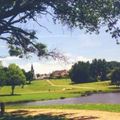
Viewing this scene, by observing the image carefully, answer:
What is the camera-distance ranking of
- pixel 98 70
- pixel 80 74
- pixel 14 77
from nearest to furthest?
pixel 14 77 → pixel 80 74 → pixel 98 70

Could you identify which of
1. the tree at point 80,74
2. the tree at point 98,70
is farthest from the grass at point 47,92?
the tree at point 98,70

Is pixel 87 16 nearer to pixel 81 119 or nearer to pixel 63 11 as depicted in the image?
pixel 63 11

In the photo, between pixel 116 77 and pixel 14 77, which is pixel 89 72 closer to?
pixel 116 77

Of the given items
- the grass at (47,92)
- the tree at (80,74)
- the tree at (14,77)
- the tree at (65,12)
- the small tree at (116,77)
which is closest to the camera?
the tree at (65,12)

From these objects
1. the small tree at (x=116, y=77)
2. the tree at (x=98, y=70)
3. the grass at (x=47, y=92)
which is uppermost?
the tree at (x=98, y=70)

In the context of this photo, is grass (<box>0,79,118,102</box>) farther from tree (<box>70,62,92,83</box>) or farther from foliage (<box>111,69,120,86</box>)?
tree (<box>70,62,92,83</box>)

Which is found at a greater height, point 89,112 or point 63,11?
point 63,11

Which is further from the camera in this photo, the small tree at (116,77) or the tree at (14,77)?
the small tree at (116,77)

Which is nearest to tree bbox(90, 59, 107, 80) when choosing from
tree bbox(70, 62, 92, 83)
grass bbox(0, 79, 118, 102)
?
tree bbox(70, 62, 92, 83)

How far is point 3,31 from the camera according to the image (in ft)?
96.6

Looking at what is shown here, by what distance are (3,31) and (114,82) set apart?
130 meters

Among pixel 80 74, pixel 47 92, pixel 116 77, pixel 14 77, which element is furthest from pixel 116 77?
pixel 14 77

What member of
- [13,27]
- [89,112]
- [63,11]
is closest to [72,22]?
[63,11]

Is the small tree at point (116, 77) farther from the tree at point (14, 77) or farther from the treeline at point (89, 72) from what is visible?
the tree at point (14, 77)
